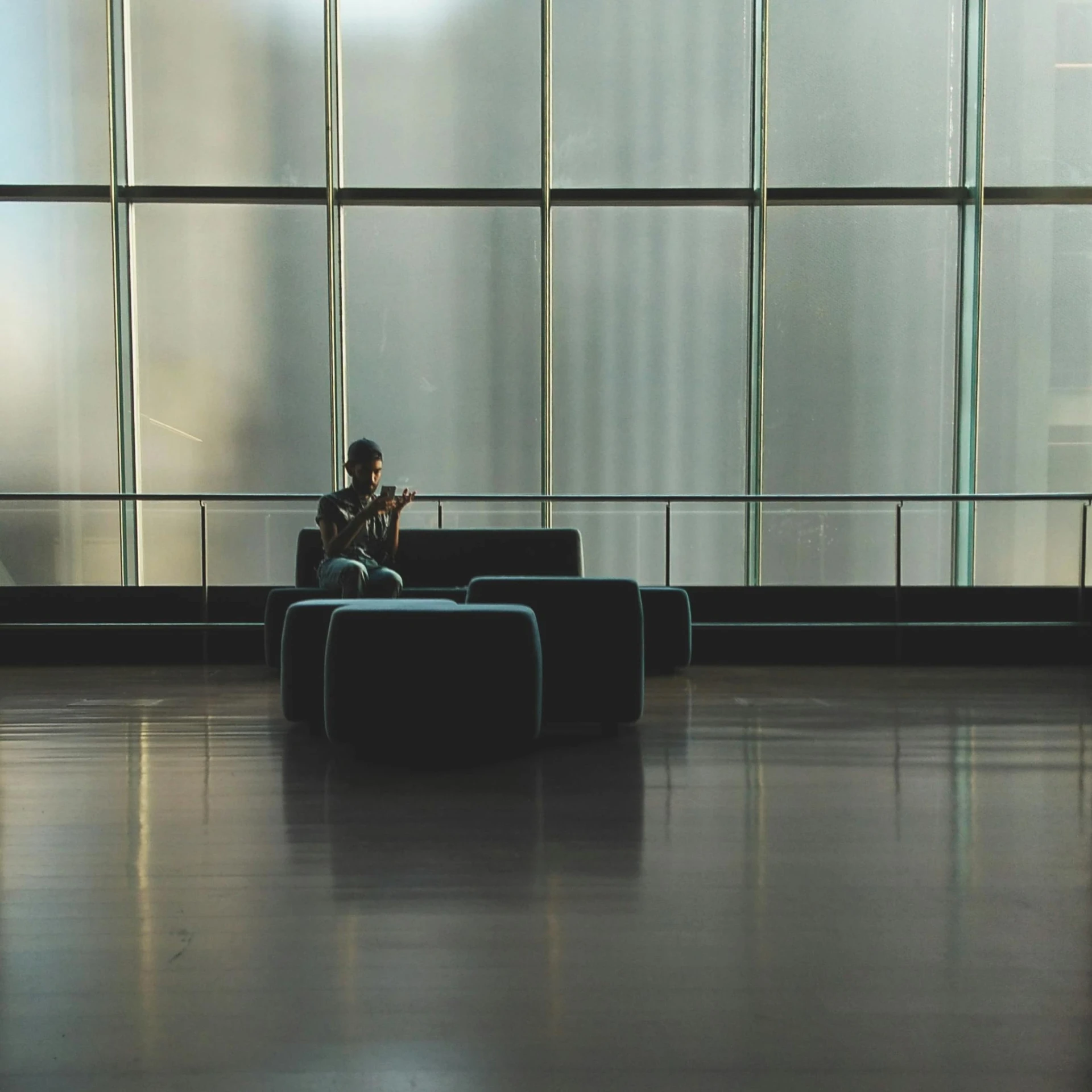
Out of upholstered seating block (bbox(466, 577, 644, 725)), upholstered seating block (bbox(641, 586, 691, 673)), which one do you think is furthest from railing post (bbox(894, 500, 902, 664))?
upholstered seating block (bbox(466, 577, 644, 725))

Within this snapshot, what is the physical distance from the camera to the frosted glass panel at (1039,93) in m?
6.51

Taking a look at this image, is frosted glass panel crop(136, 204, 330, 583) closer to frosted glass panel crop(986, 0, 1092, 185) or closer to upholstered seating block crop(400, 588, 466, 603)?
upholstered seating block crop(400, 588, 466, 603)

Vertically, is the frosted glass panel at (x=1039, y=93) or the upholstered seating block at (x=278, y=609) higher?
the frosted glass panel at (x=1039, y=93)

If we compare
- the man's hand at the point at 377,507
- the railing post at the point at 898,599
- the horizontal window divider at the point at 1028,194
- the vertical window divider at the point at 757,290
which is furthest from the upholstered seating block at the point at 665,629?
the horizontal window divider at the point at 1028,194

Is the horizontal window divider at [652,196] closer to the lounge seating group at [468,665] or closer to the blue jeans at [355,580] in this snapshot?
the blue jeans at [355,580]

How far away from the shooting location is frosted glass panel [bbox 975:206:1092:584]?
21.4 ft

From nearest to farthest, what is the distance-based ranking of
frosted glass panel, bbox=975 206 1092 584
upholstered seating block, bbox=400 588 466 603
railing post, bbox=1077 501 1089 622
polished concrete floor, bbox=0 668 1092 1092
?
polished concrete floor, bbox=0 668 1092 1092 → upholstered seating block, bbox=400 588 466 603 → railing post, bbox=1077 501 1089 622 → frosted glass panel, bbox=975 206 1092 584

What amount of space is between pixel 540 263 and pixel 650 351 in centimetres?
89

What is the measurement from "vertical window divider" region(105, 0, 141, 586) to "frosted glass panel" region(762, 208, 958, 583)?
13.0ft

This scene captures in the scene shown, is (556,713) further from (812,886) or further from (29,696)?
(29,696)

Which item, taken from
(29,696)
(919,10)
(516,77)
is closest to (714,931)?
(29,696)

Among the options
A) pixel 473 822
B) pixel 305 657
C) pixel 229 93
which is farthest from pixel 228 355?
pixel 473 822

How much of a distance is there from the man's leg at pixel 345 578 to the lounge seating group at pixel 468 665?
0.52 metres

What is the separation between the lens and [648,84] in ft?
21.5
